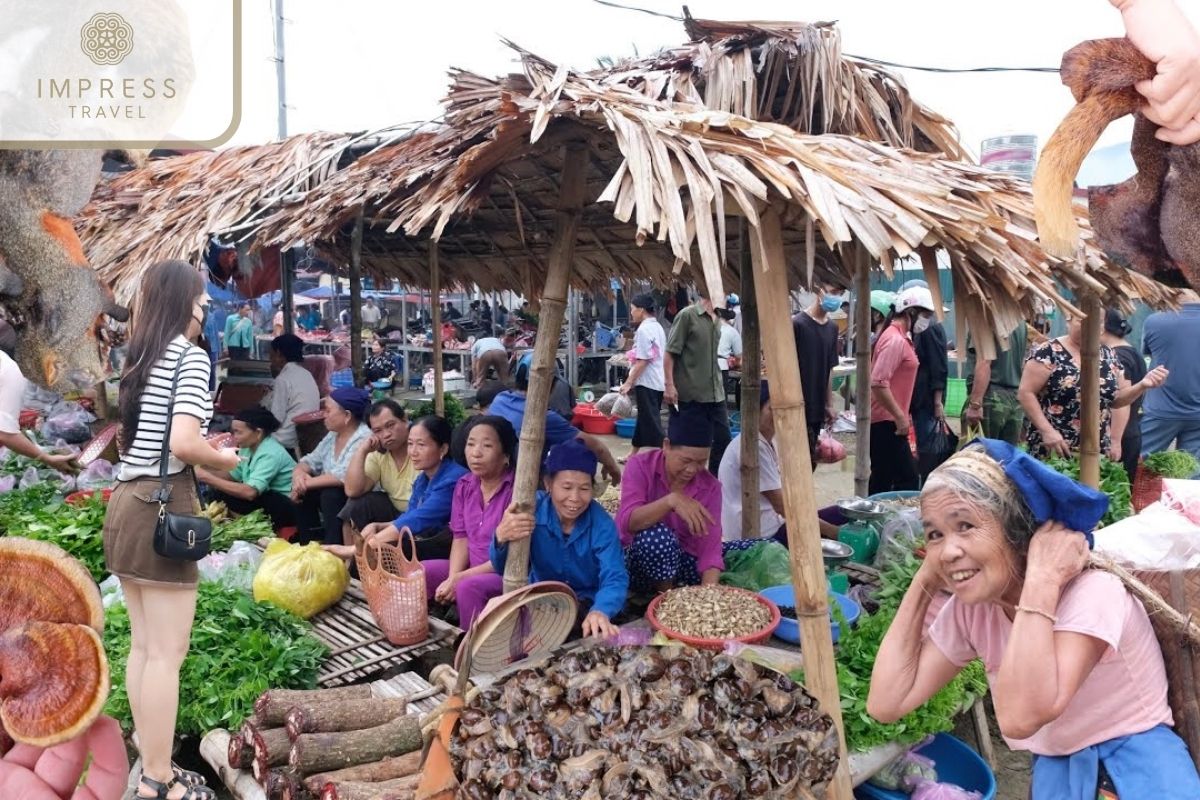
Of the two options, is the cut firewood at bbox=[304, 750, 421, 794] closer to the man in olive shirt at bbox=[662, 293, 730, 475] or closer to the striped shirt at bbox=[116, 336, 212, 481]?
the striped shirt at bbox=[116, 336, 212, 481]

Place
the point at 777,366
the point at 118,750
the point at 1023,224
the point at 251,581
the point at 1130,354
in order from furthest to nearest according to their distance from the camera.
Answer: the point at 1130,354, the point at 251,581, the point at 1023,224, the point at 777,366, the point at 118,750

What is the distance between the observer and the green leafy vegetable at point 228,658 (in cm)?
314

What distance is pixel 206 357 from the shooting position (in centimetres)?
273

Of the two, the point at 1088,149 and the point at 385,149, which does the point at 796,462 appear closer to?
the point at 1088,149

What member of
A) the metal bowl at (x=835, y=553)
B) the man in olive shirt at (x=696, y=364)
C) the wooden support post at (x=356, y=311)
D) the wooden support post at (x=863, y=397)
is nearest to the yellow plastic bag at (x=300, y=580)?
the metal bowl at (x=835, y=553)

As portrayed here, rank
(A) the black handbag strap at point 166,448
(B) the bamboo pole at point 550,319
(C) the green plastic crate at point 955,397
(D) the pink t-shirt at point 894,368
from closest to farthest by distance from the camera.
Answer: (A) the black handbag strap at point 166,448
(B) the bamboo pole at point 550,319
(D) the pink t-shirt at point 894,368
(C) the green plastic crate at point 955,397

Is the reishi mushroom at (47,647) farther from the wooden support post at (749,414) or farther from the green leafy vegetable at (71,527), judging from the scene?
the wooden support post at (749,414)

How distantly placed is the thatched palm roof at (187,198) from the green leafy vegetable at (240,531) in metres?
1.49

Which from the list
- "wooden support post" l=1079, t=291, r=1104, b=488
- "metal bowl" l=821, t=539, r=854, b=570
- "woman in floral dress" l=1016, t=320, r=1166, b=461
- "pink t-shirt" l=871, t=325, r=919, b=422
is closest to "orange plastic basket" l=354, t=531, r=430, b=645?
"metal bowl" l=821, t=539, r=854, b=570

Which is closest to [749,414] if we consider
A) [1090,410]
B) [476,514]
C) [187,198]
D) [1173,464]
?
[476,514]

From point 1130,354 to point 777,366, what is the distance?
15.3 feet

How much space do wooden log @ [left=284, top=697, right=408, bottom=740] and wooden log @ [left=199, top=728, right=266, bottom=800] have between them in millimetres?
209

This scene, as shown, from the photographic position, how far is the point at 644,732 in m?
1.82

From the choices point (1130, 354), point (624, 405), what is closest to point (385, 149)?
point (1130, 354)
